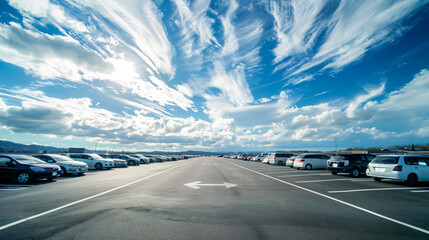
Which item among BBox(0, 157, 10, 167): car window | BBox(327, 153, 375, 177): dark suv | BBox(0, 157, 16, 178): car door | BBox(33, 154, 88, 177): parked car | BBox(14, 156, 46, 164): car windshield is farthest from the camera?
BBox(33, 154, 88, 177): parked car

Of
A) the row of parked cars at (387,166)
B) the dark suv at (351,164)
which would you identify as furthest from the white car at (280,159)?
the dark suv at (351,164)

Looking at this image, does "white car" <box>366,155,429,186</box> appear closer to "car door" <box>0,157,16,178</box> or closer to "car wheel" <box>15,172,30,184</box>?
"car wheel" <box>15,172,30,184</box>

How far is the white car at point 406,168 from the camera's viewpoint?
995 cm

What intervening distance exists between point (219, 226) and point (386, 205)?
5.78 metres

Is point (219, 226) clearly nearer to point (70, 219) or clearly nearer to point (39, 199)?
point (70, 219)

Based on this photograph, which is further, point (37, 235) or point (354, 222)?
point (354, 222)

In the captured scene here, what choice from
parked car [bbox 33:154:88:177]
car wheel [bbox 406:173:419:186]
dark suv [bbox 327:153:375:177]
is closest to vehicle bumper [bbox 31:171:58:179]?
parked car [bbox 33:154:88:177]

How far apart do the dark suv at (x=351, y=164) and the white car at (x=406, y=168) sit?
8.74ft

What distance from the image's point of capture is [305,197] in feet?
24.1

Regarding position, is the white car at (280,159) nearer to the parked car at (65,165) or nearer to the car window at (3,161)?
the parked car at (65,165)

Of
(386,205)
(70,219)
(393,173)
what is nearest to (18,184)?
(70,219)

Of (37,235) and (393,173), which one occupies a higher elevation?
(393,173)

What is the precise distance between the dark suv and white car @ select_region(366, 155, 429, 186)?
266cm

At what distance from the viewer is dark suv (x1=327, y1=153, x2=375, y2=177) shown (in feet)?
44.4
